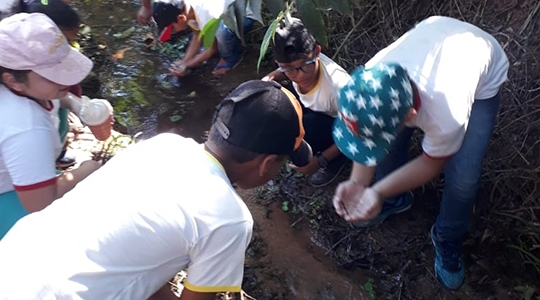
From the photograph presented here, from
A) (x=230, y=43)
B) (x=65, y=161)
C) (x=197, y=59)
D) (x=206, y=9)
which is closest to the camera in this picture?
(x=65, y=161)

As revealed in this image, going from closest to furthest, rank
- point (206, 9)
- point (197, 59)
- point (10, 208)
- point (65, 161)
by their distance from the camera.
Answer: point (10, 208) < point (65, 161) < point (206, 9) < point (197, 59)

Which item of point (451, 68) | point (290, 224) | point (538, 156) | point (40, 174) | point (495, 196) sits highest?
point (451, 68)

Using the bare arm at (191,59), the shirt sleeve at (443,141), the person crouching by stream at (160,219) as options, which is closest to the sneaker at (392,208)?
the shirt sleeve at (443,141)

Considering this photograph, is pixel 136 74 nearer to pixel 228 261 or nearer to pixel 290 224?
pixel 290 224

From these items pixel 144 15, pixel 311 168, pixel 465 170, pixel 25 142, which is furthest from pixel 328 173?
pixel 144 15

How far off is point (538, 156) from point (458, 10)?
80 centimetres

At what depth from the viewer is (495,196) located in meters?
2.68

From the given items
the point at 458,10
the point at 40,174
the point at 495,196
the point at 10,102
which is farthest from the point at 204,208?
Answer: the point at 458,10

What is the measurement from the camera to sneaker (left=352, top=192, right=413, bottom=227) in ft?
9.05

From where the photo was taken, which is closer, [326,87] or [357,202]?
[357,202]

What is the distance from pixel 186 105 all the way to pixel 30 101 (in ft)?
5.81

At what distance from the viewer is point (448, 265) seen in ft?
8.17

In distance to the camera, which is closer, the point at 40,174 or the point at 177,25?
the point at 40,174

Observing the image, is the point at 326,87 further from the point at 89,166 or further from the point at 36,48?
the point at 36,48
